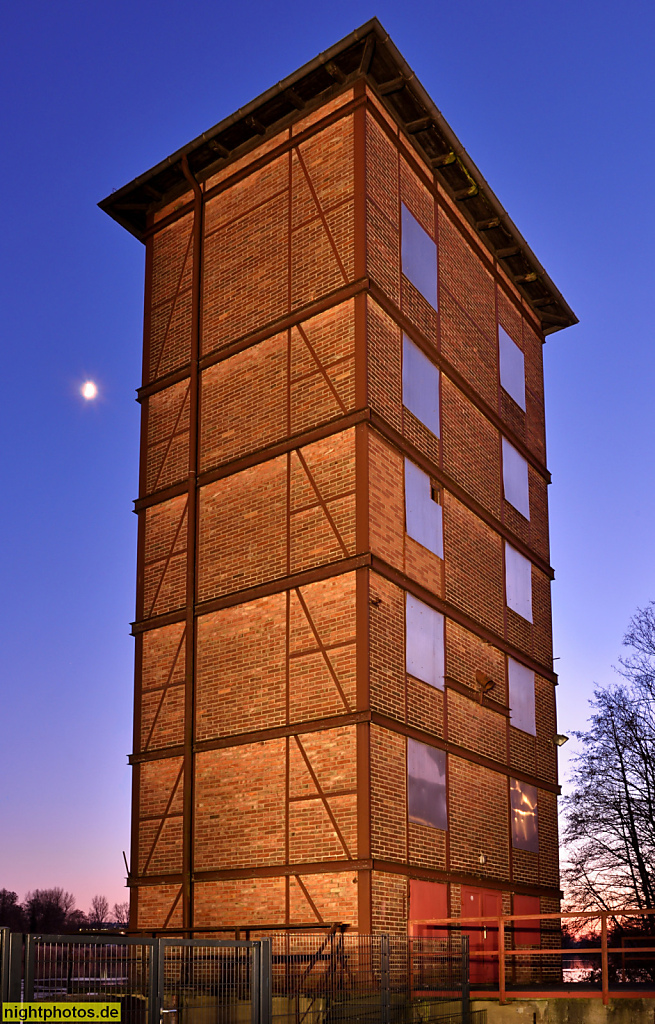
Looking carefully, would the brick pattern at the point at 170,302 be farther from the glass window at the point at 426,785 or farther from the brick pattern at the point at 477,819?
the brick pattern at the point at 477,819

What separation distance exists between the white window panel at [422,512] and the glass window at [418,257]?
14.7ft

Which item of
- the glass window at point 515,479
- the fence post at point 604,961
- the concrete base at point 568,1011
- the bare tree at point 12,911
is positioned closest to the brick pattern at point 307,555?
the glass window at point 515,479

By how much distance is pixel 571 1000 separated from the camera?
18234 millimetres

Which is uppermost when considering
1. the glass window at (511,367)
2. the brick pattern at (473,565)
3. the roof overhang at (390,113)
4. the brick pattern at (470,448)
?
the roof overhang at (390,113)

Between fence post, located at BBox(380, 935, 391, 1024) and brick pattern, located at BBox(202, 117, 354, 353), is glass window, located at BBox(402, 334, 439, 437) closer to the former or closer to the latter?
brick pattern, located at BBox(202, 117, 354, 353)

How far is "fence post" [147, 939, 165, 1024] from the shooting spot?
12.2 m

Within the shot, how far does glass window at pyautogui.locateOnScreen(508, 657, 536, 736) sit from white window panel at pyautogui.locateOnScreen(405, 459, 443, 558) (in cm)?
477

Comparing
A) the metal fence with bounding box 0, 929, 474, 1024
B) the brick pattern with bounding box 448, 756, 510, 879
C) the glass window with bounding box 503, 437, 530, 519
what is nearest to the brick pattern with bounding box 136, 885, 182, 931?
the metal fence with bounding box 0, 929, 474, 1024

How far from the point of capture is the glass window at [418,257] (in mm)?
24969

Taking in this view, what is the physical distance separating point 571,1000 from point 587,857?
77.1ft

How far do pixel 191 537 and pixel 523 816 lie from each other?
10205 millimetres

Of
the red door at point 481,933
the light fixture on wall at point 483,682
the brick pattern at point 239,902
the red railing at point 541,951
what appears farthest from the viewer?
the light fixture on wall at point 483,682

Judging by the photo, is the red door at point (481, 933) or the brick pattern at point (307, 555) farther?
the red door at point (481, 933)

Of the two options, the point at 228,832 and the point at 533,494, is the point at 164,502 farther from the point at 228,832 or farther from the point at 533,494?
the point at 533,494
